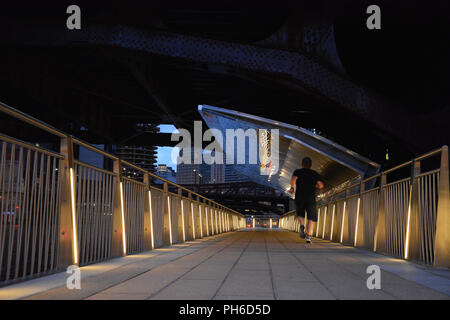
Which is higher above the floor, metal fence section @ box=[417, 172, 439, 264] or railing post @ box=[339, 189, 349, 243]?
metal fence section @ box=[417, 172, 439, 264]

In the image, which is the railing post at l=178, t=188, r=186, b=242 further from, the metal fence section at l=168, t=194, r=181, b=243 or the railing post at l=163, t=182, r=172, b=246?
the railing post at l=163, t=182, r=172, b=246

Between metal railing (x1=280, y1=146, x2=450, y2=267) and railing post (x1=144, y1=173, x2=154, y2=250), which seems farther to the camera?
railing post (x1=144, y1=173, x2=154, y2=250)

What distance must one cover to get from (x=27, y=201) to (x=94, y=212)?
5.86 feet

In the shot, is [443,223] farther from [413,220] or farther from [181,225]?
[181,225]

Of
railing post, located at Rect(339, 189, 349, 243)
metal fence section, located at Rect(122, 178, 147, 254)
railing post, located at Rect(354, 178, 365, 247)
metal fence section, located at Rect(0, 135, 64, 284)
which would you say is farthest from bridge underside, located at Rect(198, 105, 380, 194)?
metal fence section, located at Rect(0, 135, 64, 284)

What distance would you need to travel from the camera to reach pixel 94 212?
6.31m

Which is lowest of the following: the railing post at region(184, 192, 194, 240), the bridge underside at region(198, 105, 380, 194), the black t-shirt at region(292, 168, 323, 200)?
the railing post at region(184, 192, 194, 240)

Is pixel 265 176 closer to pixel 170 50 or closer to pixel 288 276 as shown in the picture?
pixel 170 50

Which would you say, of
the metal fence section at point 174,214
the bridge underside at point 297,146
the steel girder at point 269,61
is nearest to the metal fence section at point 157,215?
the metal fence section at point 174,214

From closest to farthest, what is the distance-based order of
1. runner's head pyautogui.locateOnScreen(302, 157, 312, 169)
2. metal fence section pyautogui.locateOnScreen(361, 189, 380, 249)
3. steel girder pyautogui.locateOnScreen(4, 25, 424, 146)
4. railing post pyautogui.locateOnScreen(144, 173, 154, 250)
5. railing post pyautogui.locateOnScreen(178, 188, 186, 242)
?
railing post pyautogui.locateOnScreen(144, 173, 154, 250)
metal fence section pyautogui.locateOnScreen(361, 189, 380, 249)
runner's head pyautogui.locateOnScreen(302, 157, 312, 169)
railing post pyautogui.locateOnScreen(178, 188, 186, 242)
steel girder pyautogui.locateOnScreen(4, 25, 424, 146)

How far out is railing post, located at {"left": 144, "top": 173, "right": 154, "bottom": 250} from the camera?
29.6 feet

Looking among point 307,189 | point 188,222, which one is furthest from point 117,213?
point 188,222

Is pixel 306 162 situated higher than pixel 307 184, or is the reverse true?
pixel 306 162

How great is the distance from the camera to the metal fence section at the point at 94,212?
5848mm
